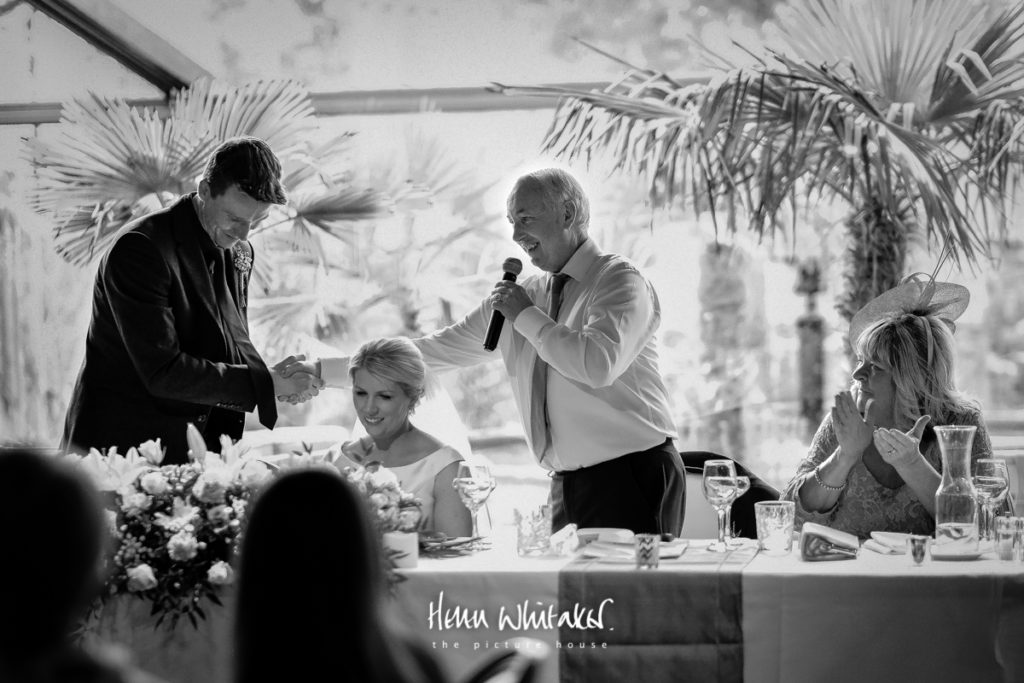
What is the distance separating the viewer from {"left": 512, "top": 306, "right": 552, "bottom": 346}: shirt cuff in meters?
2.94

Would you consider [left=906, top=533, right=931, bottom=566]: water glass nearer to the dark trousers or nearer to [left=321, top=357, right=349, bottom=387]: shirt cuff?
the dark trousers

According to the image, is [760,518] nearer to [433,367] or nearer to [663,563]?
[663,563]

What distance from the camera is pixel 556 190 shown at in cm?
310

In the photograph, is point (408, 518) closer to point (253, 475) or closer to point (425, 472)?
point (253, 475)

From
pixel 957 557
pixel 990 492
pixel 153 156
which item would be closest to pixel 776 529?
pixel 957 557

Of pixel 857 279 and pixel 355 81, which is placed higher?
pixel 355 81

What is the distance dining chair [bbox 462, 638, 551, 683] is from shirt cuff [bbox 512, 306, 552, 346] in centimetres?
160

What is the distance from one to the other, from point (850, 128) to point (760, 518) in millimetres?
3860

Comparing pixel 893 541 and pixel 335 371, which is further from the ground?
pixel 335 371

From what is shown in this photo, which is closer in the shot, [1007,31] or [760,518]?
[760,518]

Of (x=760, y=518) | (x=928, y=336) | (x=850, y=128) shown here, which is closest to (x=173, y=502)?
(x=760, y=518)

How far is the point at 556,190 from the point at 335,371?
2.82ft

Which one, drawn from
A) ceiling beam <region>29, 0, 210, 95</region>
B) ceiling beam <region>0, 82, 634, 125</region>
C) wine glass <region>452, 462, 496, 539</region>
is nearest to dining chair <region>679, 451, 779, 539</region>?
wine glass <region>452, 462, 496, 539</region>

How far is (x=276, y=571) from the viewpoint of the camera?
0.98 meters
